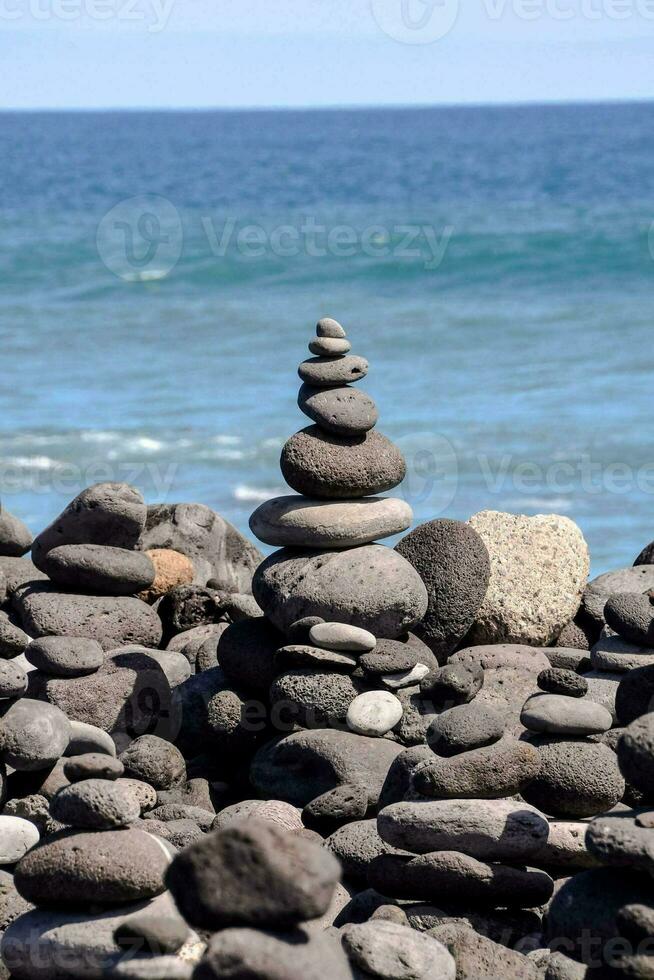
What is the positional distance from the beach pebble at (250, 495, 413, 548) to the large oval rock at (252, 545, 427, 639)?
0.09 m

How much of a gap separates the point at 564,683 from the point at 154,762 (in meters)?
1.83

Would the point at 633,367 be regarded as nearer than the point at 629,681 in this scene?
No

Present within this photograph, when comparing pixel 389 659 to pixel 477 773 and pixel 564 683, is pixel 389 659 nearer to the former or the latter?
pixel 564 683

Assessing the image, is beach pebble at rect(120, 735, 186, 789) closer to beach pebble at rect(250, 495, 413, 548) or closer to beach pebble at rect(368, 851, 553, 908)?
beach pebble at rect(250, 495, 413, 548)

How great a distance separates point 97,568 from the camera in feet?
23.6

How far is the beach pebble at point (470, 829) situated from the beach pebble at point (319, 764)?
836mm

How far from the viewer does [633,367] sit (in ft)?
61.5

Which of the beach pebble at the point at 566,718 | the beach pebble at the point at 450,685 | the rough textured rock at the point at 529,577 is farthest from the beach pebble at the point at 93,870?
the rough textured rock at the point at 529,577

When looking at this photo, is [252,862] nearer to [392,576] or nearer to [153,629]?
[392,576]

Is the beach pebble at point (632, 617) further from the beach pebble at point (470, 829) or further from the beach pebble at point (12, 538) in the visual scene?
the beach pebble at point (12, 538)

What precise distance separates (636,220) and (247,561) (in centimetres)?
2402

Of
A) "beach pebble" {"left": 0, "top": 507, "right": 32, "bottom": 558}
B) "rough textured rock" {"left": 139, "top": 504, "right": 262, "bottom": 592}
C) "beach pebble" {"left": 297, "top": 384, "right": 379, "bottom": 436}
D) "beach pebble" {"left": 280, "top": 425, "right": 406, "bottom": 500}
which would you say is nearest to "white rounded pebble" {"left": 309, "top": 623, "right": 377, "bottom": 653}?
"beach pebble" {"left": 280, "top": 425, "right": 406, "bottom": 500}

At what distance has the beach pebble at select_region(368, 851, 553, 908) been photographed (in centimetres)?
485

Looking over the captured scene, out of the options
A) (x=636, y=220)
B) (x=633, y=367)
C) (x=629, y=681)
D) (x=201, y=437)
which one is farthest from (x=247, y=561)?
(x=636, y=220)
